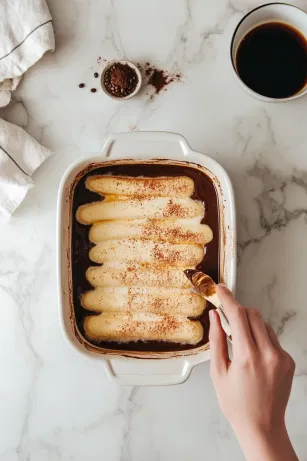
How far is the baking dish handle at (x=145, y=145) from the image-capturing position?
3.65ft

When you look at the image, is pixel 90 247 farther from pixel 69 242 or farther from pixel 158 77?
pixel 158 77

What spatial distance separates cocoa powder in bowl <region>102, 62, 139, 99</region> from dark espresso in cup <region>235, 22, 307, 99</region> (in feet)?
→ 0.73

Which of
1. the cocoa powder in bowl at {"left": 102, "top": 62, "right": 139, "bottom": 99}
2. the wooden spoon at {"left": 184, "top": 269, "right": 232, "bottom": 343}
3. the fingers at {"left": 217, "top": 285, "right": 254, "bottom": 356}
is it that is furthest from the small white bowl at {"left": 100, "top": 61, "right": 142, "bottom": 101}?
the fingers at {"left": 217, "top": 285, "right": 254, "bottom": 356}

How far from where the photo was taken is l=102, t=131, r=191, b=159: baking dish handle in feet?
3.65

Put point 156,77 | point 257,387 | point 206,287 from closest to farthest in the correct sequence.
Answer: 1. point 257,387
2. point 206,287
3. point 156,77

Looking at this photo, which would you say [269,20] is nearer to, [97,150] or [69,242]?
[97,150]

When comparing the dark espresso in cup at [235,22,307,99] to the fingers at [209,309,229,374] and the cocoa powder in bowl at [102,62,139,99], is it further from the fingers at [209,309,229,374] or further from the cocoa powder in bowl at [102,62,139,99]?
the fingers at [209,309,229,374]

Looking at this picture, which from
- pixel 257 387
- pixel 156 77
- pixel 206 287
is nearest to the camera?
pixel 257 387

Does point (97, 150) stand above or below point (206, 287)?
above

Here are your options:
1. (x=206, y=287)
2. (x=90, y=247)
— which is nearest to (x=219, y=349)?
(x=206, y=287)

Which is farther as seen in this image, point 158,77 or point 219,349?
point 158,77

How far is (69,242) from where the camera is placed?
116 centimetres

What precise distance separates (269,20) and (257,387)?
0.73 metres

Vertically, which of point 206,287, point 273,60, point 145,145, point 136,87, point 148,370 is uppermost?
point 273,60
